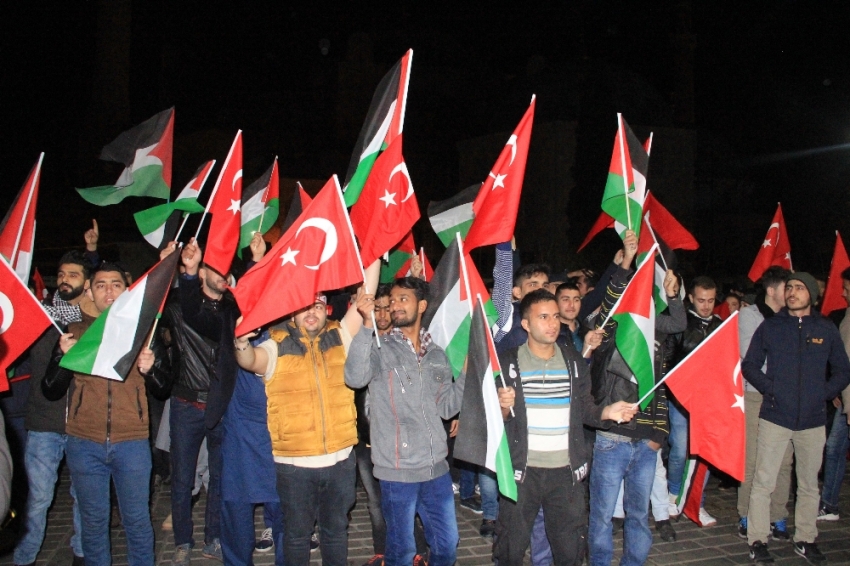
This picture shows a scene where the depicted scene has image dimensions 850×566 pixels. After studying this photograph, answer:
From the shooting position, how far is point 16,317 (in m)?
4.68

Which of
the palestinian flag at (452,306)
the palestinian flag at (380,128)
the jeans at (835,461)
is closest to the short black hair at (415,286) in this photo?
the palestinian flag at (452,306)

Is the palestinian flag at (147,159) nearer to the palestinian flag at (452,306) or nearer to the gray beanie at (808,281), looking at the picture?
the palestinian flag at (452,306)

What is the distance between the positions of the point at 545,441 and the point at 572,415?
24 centimetres

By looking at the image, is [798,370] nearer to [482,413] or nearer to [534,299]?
[534,299]

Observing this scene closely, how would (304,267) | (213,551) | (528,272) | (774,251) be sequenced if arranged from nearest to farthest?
(304,267) → (213,551) → (528,272) → (774,251)

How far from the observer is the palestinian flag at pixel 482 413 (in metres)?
4.29

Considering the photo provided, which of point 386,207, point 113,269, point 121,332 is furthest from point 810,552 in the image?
point 113,269

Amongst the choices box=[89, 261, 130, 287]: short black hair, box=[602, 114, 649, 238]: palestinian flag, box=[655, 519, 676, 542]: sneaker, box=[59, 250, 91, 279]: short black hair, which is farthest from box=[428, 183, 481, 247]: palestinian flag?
box=[655, 519, 676, 542]: sneaker

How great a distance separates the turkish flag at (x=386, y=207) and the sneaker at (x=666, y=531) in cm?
345

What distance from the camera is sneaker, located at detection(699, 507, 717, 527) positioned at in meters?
6.73

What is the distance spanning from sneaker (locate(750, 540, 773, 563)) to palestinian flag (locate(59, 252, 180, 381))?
4.86 m

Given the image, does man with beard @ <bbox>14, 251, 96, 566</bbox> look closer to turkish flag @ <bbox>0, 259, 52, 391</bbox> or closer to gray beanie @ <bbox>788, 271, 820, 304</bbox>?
turkish flag @ <bbox>0, 259, 52, 391</bbox>

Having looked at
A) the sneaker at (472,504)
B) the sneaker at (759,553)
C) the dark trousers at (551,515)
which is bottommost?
the sneaker at (759,553)

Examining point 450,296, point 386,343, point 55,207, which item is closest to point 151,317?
point 386,343
